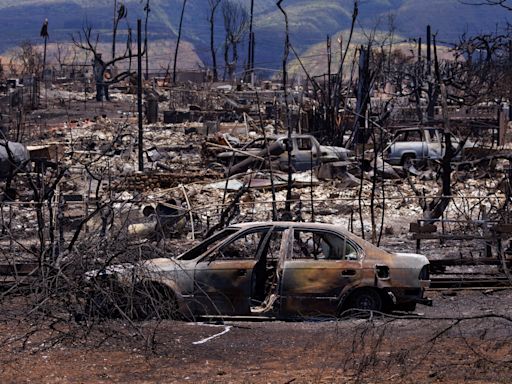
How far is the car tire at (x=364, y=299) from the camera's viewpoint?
11.4 meters

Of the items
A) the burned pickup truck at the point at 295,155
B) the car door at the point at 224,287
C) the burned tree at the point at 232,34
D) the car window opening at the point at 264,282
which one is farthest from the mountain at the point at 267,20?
the car door at the point at 224,287

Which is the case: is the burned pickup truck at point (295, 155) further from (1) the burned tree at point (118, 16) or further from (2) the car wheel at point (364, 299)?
(1) the burned tree at point (118, 16)

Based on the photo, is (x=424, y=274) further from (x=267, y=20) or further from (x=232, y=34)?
(x=267, y=20)

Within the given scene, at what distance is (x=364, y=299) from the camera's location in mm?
11406

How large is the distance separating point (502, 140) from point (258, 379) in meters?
25.7

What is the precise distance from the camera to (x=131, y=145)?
103 feet

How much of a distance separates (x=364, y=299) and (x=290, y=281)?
803 mm

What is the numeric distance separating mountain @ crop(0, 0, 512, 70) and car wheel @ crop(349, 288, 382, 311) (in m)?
135

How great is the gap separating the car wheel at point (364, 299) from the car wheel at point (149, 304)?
1876mm

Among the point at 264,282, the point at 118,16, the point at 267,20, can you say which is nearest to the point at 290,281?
the point at 264,282

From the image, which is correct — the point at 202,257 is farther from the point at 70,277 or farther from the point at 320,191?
the point at 320,191

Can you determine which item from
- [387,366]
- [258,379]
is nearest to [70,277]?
[258,379]

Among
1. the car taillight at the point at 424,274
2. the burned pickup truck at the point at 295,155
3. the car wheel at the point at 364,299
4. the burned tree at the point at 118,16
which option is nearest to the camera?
the car wheel at the point at 364,299

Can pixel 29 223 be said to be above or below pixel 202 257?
below
